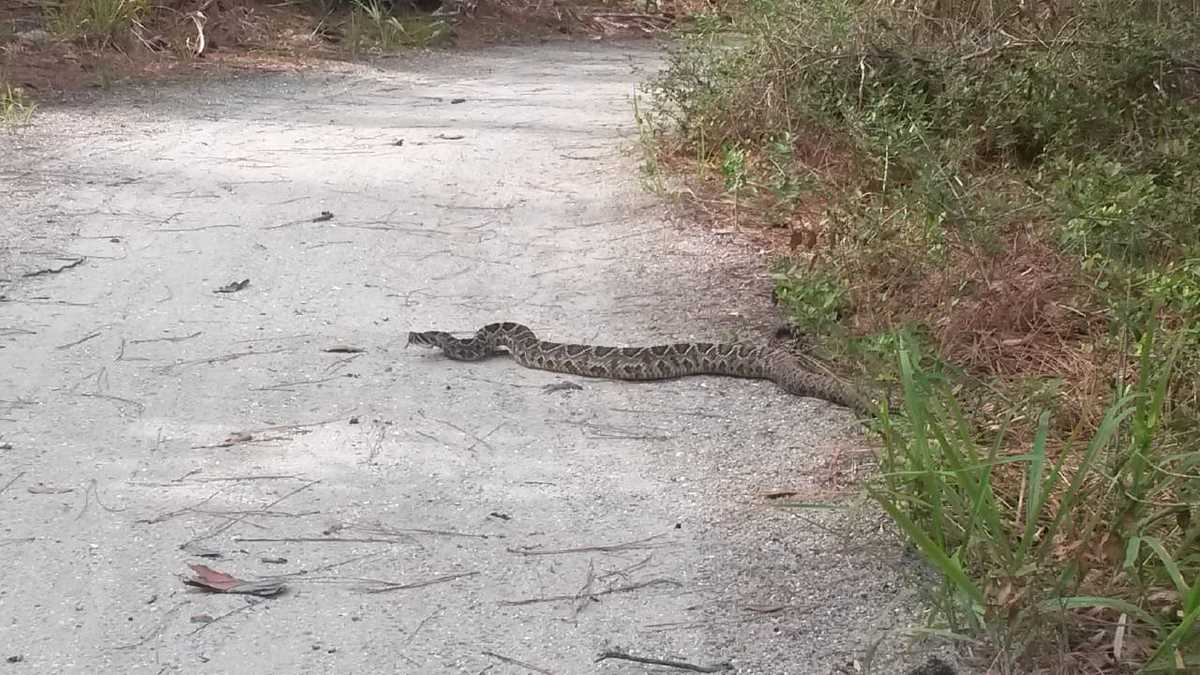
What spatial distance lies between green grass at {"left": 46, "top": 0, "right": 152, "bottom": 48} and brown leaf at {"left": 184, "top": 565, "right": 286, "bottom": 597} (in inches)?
507

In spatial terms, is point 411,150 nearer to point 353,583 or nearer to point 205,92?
point 205,92

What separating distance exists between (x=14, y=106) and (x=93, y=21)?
3.94 meters

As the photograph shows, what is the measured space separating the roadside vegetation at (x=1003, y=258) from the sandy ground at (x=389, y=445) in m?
0.40

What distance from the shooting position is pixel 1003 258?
6645 millimetres

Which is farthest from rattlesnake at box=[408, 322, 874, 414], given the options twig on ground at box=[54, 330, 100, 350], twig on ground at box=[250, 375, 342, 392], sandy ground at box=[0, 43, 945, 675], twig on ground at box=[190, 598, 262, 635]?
twig on ground at box=[190, 598, 262, 635]

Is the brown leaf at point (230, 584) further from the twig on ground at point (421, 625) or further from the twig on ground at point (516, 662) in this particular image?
the twig on ground at point (516, 662)

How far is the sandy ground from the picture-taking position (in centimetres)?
423

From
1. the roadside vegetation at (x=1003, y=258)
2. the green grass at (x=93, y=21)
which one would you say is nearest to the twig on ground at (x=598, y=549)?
the roadside vegetation at (x=1003, y=258)

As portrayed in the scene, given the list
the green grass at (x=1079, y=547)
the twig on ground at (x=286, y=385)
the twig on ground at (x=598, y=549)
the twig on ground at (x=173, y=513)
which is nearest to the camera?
the green grass at (x=1079, y=547)

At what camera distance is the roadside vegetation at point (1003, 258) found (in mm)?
3814

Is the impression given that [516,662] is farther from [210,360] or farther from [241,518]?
[210,360]

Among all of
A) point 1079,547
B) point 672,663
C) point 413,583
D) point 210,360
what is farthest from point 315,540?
point 1079,547

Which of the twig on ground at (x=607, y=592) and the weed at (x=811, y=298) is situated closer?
the twig on ground at (x=607, y=592)

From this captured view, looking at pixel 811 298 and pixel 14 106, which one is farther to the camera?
pixel 14 106
